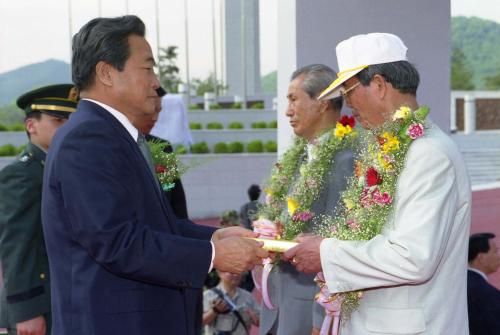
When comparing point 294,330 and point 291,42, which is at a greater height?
point 291,42

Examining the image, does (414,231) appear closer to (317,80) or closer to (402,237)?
(402,237)

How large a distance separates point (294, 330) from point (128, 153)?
157 centimetres

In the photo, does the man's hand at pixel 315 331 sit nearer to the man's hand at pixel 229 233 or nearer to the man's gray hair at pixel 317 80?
the man's hand at pixel 229 233

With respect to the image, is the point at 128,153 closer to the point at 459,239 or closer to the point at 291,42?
the point at 459,239

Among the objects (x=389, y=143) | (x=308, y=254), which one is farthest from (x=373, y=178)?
(x=308, y=254)

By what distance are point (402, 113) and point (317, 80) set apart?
4.18 feet

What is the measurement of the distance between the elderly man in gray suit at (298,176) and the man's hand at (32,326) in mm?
1083

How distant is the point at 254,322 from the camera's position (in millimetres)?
6297

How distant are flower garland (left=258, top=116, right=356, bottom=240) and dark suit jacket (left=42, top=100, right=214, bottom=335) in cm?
112

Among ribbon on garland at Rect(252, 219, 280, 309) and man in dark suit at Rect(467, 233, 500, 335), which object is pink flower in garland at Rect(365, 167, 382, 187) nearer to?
ribbon on garland at Rect(252, 219, 280, 309)

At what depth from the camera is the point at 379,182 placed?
303 centimetres

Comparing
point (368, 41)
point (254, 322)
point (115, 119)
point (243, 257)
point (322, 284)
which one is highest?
point (368, 41)

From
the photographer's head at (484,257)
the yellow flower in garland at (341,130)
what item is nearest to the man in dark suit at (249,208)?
the photographer's head at (484,257)

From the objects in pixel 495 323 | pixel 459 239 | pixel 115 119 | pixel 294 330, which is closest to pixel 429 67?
pixel 495 323
